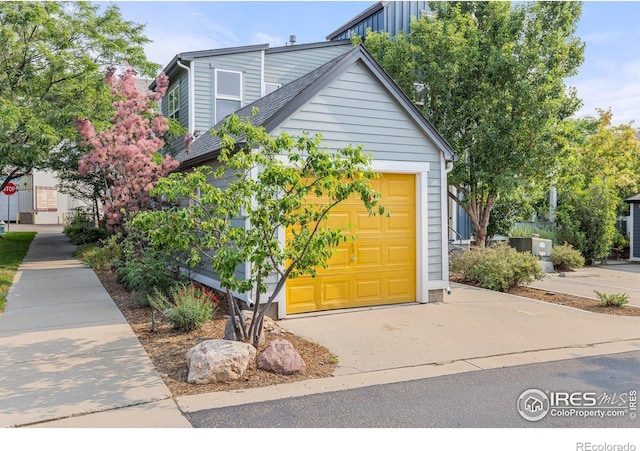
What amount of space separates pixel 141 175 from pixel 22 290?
11.4 feet

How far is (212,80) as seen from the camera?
47.7 feet

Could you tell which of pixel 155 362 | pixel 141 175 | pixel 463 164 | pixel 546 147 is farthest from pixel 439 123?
pixel 155 362

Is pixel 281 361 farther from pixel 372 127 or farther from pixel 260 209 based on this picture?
pixel 372 127

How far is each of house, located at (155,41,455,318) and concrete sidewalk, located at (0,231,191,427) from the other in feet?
7.02

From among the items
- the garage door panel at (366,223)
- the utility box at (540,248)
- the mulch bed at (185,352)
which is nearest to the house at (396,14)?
the utility box at (540,248)

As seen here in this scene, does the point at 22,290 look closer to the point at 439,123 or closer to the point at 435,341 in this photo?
the point at 435,341

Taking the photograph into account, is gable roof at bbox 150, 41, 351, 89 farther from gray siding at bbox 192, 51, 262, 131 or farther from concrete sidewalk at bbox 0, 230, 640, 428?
concrete sidewalk at bbox 0, 230, 640, 428

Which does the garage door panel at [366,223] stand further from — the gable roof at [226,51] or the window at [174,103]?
the window at [174,103]

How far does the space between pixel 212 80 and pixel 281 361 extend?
37.5ft

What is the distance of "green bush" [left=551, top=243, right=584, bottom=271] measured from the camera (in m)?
14.4

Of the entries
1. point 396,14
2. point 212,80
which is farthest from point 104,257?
point 396,14

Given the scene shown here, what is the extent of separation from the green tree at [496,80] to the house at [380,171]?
4370 mm

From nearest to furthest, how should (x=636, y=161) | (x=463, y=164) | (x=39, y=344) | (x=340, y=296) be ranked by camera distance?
(x=39, y=344), (x=340, y=296), (x=463, y=164), (x=636, y=161)

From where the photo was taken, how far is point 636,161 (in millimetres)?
22719
